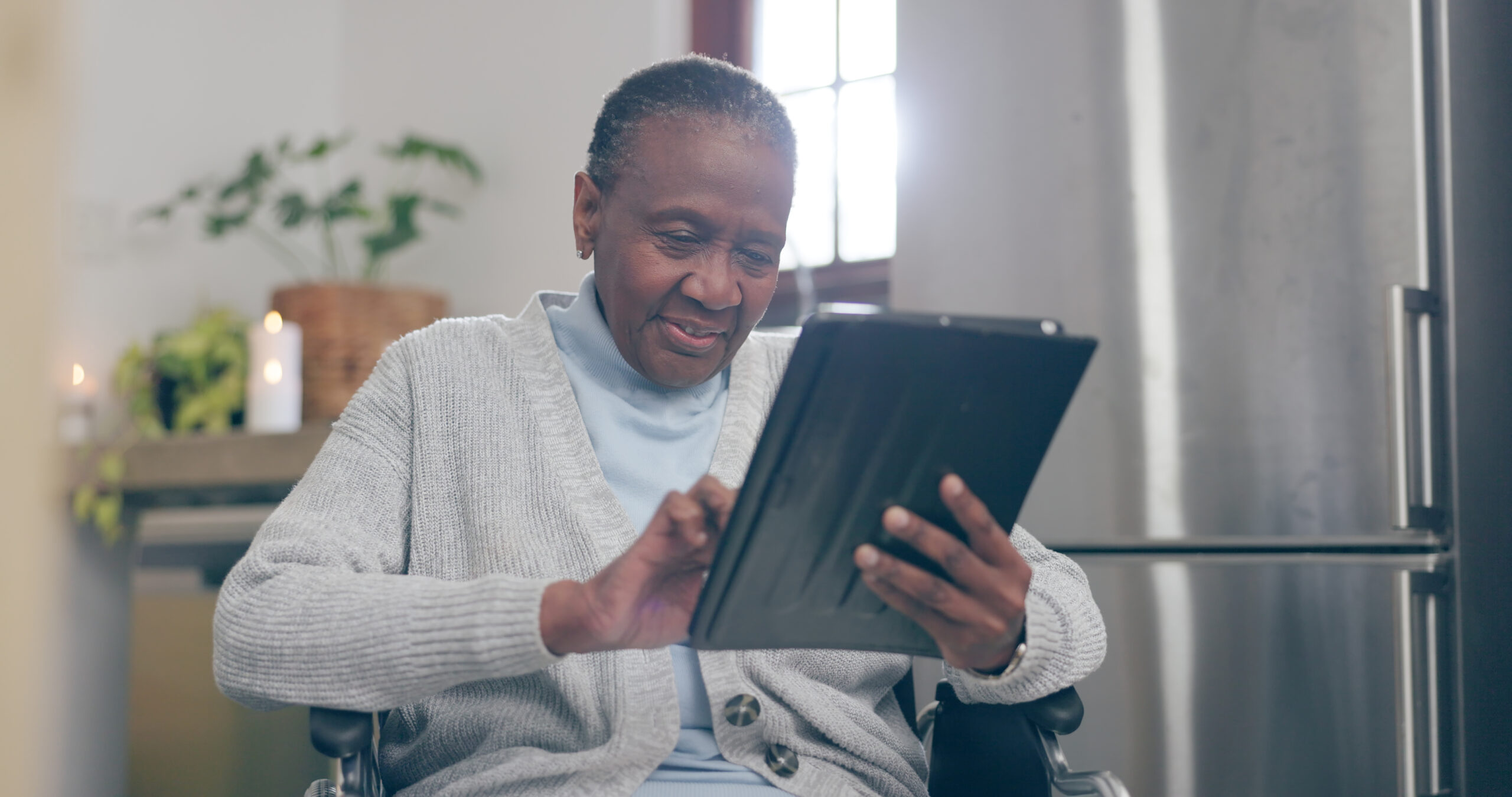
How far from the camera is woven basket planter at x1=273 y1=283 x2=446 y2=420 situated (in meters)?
Result: 2.22

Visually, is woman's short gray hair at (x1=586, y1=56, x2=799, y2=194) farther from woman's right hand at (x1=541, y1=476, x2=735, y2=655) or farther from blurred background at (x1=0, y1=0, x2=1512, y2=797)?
blurred background at (x1=0, y1=0, x2=1512, y2=797)

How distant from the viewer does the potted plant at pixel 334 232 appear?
223cm

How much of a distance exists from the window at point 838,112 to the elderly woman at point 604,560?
1.15 meters

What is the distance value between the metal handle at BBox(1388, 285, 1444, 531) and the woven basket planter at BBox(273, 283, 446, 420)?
1611 mm

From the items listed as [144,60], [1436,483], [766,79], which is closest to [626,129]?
[1436,483]

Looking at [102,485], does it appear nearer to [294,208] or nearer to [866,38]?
[294,208]

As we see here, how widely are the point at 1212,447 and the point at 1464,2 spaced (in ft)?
1.86

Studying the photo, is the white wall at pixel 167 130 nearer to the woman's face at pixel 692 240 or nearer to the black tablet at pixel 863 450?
the woman's face at pixel 692 240

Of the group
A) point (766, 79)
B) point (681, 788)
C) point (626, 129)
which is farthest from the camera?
point (766, 79)

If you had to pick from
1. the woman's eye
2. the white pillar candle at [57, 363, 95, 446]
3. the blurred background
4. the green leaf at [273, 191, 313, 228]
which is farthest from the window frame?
the white pillar candle at [57, 363, 95, 446]

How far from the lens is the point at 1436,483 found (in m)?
1.36

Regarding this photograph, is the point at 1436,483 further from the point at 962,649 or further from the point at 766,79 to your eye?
the point at 766,79

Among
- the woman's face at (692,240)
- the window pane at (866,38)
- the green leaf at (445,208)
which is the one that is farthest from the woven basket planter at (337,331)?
the woman's face at (692,240)

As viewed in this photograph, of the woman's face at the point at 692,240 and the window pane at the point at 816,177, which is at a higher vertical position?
the window pane at the point at 816,177
